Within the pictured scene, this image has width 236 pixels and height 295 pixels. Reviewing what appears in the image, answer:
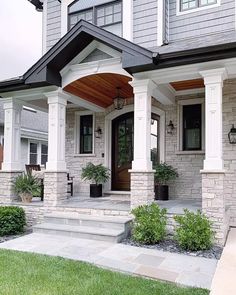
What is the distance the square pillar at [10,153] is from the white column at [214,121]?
15.9ft

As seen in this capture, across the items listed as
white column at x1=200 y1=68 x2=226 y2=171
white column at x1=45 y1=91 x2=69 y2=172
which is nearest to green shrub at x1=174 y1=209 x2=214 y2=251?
white column at x1=200 y1=68 x2=226 y2=171

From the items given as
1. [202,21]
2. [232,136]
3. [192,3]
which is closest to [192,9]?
[192,3]

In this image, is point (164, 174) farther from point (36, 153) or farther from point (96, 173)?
point (36, 153)

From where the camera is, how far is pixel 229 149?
22.3 ft

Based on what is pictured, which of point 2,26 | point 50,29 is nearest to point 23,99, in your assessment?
point 50,29

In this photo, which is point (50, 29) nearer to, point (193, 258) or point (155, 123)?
point (155, 123)

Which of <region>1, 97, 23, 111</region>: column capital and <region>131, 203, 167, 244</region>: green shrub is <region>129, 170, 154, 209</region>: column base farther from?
<region>1, 97, 23, 111</region>: column capital

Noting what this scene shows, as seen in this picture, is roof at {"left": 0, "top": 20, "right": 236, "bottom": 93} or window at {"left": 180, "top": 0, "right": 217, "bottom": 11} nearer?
roof at {"left": 0, "top": 20, "right": 236, "bottom": 93}

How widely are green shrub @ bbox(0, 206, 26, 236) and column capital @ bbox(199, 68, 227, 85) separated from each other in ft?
16.0

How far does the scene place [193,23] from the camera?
7.88 metres

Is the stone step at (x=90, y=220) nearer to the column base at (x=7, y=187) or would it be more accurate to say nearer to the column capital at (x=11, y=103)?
the column base at (x=7, y=187)

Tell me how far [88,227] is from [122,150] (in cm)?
359

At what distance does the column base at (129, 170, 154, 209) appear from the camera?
590 cm

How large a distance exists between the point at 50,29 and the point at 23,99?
3.03 meters
